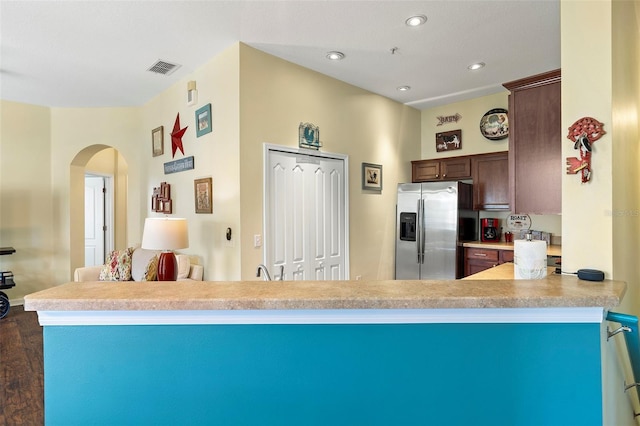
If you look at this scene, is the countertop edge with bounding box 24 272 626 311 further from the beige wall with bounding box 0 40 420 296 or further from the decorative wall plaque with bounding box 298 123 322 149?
the decorative wall plaque with bounding box 298 123 322 149

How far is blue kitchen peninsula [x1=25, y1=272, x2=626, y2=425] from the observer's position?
111cm

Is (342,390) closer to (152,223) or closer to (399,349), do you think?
(399,349)

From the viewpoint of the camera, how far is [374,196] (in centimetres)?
457

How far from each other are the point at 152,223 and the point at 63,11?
1735 millimetres

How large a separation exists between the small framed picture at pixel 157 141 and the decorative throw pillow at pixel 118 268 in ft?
4.55

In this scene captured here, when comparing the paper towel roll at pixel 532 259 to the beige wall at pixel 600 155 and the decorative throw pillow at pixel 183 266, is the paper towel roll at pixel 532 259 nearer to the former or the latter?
the beige wall at pixel 600 155

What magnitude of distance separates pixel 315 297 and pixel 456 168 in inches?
171

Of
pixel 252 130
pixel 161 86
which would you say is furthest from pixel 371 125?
pixel 161 86

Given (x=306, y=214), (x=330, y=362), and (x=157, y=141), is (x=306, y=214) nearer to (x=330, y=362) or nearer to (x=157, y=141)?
(x=157, y=141)

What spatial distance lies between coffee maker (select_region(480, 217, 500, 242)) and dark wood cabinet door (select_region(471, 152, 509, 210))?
0.28m

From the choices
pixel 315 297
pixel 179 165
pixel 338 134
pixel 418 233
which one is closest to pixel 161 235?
pixel 179 165

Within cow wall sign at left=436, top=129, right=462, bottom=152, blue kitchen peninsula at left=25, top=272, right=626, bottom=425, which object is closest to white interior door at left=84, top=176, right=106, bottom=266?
cow wall sign at left=436, top=129, right=462, bottom=152

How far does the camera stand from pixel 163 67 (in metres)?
3.69

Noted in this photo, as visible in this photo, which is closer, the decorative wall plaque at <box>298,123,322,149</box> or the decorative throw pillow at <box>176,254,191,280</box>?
the decorative throw pillow at <box>176,254,191,280</box>
